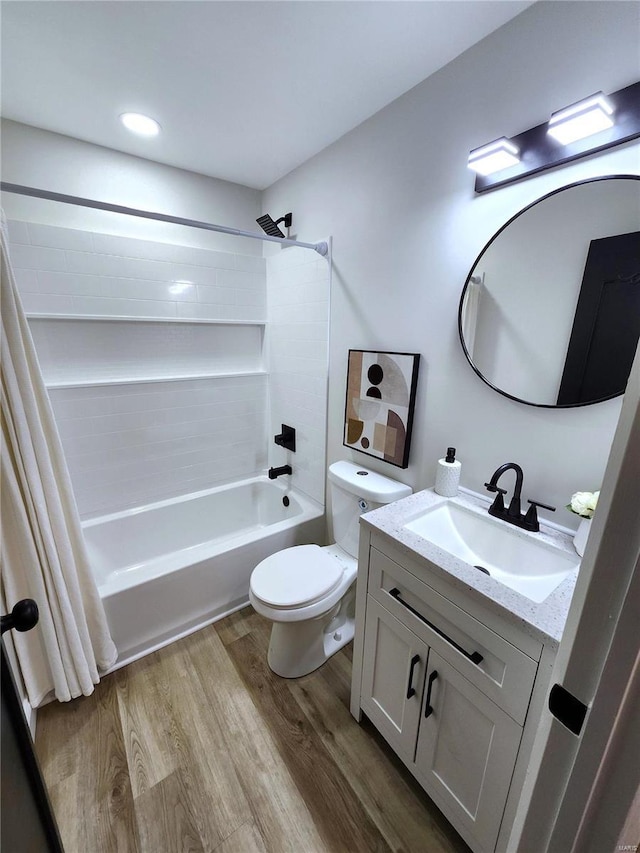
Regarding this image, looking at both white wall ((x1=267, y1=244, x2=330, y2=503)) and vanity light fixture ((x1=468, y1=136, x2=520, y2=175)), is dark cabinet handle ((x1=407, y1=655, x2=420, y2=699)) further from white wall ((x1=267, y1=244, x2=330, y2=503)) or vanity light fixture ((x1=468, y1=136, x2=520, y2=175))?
vanity light fixture ((x1=468, y1=136, x2=520, y2=175))

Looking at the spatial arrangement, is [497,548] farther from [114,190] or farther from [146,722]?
[114,190]

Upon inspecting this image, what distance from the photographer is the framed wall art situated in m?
1.55

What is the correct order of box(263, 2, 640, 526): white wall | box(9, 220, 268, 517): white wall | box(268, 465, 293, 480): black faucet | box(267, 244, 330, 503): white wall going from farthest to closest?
box(268, 465, 293, 480): black faucet, box(267, 244, 330, 503): white wall, box(9, 220, 268, 517): white wall, box(263, 2, 640, 526): white wall

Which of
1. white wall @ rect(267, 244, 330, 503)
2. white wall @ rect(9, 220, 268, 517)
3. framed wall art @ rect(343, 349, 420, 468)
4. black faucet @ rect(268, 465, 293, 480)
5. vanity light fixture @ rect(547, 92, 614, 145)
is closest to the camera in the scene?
vanity light fixture @ rect(547, 92, 614, 145)

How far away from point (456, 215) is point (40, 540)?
75.7 inches

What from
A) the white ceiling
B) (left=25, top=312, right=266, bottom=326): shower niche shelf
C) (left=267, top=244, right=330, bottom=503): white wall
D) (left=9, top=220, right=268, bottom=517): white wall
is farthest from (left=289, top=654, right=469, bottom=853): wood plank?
the white ceiling

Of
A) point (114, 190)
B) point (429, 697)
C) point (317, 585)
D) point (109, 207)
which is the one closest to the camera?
point (429, 697)

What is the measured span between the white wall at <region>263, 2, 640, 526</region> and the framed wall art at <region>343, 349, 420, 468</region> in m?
0.05

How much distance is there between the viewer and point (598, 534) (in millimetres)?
452

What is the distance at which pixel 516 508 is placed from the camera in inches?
45.3

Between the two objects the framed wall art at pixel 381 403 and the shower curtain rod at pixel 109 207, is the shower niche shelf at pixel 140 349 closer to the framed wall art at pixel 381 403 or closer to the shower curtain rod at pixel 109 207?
the shower curtain rod at pixel 109 207

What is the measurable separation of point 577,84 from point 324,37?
2.64 ft

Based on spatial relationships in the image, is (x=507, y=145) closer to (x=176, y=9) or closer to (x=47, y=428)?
(x=176, y=9)

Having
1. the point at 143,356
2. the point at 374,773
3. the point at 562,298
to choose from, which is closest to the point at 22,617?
the point at 374,773
